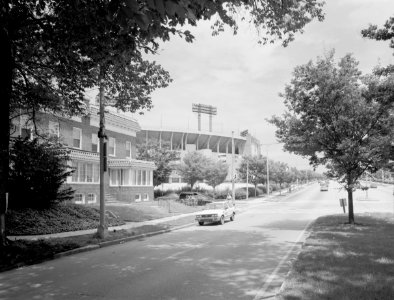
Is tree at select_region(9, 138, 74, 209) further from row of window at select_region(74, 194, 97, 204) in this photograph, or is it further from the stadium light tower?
the stadium light tower

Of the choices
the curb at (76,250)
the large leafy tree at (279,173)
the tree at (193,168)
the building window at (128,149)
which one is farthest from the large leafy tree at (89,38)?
the large leafy tree at (279,173)

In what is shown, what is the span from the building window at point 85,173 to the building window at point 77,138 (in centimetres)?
192

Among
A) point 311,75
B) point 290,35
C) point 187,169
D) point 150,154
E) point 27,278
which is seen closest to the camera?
point 27,278

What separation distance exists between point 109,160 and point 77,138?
426cm

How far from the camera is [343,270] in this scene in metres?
8.45

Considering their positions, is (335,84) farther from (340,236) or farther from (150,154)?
(150,154)

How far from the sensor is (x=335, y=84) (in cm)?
1855

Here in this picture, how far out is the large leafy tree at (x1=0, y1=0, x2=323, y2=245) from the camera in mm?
7387

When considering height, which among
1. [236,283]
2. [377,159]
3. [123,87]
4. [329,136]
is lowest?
[236,283]

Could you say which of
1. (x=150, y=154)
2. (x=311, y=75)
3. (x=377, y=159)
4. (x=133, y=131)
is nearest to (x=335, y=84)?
(x=311, y=75)

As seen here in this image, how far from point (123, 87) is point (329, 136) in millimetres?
10501

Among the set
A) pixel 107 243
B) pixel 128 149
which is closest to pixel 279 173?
pixel 128 149

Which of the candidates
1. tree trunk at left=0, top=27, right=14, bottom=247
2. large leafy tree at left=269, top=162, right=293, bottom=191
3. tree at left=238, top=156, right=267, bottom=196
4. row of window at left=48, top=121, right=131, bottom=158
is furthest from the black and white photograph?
large leafy tree at left=269, top=162, right=293, bottom=191

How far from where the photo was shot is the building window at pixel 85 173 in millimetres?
31562
